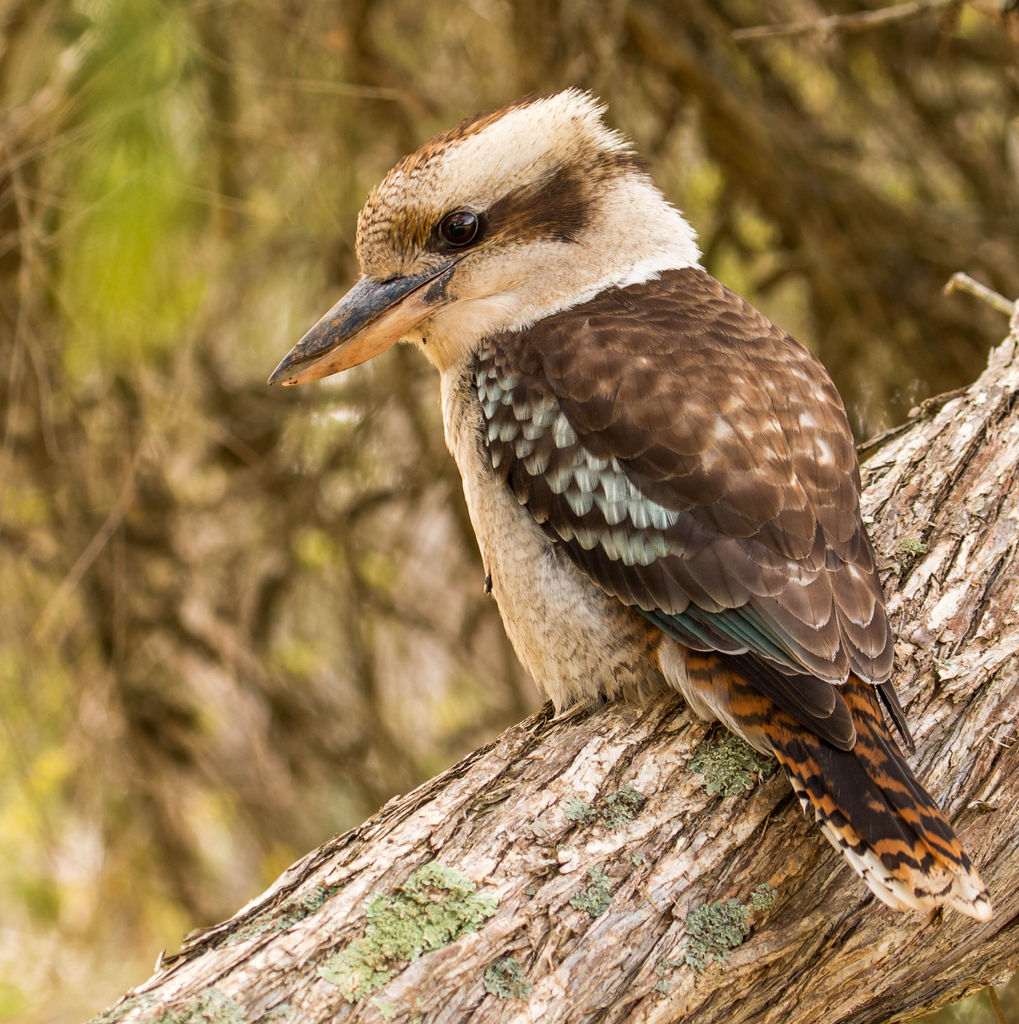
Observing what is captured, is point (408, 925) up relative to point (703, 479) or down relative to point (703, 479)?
down

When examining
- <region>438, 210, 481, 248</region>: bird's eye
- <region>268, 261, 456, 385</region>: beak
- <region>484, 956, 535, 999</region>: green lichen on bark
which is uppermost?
<region>438, 210, 481, 248</region>: bird's eye

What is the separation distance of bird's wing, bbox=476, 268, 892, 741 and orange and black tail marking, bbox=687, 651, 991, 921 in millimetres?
50

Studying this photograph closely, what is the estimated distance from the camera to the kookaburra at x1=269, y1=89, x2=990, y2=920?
1.68 meters

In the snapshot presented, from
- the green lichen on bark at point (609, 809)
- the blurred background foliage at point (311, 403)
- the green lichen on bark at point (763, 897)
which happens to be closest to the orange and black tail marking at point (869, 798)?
the green lichen on bark at point (763, 897)

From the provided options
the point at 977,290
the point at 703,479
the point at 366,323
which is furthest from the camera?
the point at 977,290

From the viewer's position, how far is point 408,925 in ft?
4.83

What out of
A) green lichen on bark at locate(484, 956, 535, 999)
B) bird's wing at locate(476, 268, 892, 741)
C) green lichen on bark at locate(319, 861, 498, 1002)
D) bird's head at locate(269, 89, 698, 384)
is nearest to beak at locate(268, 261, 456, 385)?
bird's head at locate(269, 89, 698, 384)

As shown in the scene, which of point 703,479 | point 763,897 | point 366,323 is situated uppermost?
point 366,323

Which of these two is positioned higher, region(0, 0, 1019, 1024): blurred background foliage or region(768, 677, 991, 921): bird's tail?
region(0, 0, 1019, 1024): blurred background foliage

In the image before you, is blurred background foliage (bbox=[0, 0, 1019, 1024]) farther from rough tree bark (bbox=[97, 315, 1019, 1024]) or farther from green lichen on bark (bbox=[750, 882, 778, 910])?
green lichen on bark (bbox=[750, 882, 778, 910])

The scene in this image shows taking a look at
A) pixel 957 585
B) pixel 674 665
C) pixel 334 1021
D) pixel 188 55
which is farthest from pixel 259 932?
pixel 188 55

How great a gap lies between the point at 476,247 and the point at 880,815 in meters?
1.30

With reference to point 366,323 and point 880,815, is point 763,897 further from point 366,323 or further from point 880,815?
point 366,323

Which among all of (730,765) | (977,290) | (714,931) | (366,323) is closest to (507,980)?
(714,931)
